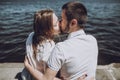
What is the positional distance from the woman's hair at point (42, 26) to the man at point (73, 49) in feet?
1.36

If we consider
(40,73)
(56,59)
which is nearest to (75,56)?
(56,59)

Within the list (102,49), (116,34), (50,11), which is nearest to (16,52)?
(102,49)

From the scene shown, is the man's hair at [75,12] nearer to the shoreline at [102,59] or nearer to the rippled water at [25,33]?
the shoreline at [102,59]

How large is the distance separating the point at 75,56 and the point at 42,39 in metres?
0.74

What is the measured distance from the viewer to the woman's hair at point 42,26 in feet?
11.8

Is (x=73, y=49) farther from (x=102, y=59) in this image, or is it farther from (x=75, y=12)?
(x=102, y=59)

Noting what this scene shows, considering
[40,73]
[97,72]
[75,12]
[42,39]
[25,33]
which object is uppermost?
[75,12]

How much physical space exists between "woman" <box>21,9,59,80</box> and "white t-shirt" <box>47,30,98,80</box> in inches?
17.2

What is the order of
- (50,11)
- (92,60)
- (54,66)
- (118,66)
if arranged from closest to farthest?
1. (54,66)
2. (92,60)
3. (50,11)
4. (118,66)

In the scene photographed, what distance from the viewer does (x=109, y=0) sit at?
40.8 meters

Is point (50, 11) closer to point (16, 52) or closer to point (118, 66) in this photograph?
point (118, 66)

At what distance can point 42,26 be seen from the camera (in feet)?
12.0

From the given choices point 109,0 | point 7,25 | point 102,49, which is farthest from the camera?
point 109,0

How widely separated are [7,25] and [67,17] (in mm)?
16336
